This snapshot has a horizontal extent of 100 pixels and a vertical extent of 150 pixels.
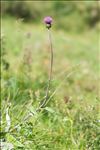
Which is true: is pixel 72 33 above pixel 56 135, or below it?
below

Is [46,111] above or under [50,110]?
under

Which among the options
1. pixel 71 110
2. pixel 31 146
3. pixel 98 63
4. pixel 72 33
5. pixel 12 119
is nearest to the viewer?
pixel 31 146

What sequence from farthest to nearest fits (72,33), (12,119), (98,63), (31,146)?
(72,33), (98,63), (12,119), (31,146)

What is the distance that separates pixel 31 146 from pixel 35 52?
4450 mm

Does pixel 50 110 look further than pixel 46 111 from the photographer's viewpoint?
No

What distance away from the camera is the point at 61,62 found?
23.0ft

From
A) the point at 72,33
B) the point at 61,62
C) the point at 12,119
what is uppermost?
the point at 12,119

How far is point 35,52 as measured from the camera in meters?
7.20

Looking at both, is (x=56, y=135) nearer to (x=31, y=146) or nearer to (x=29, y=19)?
(x=31, y=146)

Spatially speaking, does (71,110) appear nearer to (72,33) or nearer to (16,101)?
(16,101)

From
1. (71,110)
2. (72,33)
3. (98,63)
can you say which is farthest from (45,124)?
(72,33)

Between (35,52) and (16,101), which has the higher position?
(16,101)

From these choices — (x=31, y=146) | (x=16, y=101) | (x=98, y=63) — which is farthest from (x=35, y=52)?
(x=31, y=146)

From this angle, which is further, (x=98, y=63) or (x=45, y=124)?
(x=98, y=63)
